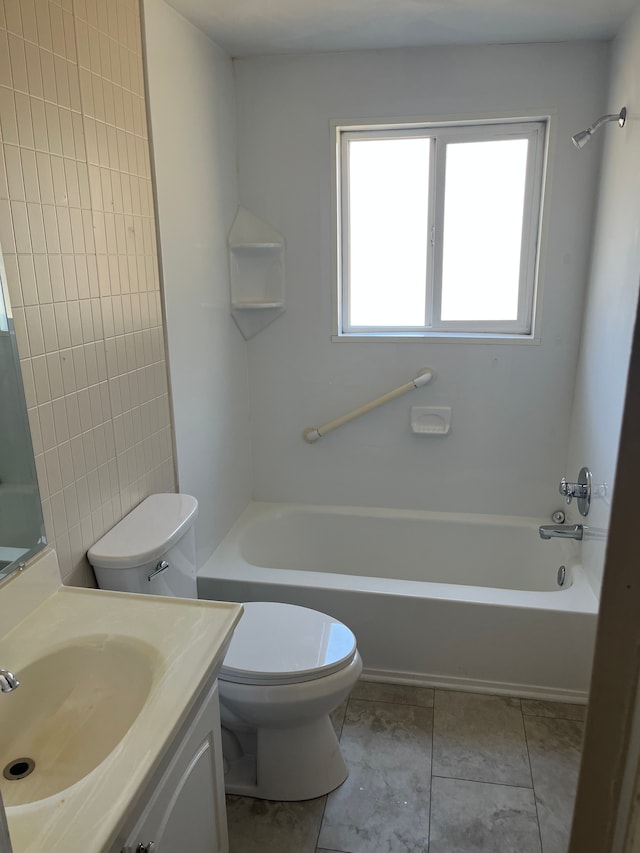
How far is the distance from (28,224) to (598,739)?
1.44 meters

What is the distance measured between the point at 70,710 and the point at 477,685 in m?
1.54

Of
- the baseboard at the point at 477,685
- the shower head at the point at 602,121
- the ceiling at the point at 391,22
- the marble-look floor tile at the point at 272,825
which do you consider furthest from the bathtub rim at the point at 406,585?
the ceiling at the point at 391,22

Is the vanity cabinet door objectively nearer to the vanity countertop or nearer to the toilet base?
the vanity countertop

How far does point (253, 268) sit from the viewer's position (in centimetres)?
273

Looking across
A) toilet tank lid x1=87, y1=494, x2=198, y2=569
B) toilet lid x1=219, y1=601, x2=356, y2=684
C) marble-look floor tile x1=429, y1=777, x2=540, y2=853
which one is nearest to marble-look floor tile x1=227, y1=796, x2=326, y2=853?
marble-look floor tile x1=429, y1=777, x2=540, y2=853

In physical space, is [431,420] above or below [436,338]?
below

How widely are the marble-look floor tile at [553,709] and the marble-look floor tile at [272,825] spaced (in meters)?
0.82

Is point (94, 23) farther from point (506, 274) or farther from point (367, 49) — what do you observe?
point (506, 274)

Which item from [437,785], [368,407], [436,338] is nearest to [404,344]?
[436,338]

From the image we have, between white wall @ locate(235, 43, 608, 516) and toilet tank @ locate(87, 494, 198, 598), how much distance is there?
1111 mm

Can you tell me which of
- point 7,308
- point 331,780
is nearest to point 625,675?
point 7,308

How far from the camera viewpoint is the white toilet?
1665 mm

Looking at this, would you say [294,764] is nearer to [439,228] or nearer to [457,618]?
[457,618]

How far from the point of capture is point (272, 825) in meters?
1.74
